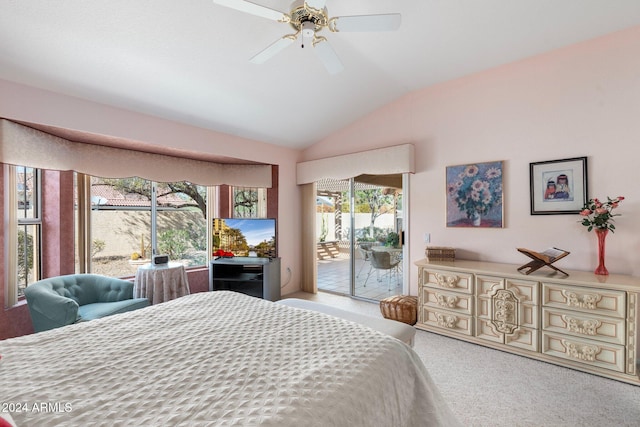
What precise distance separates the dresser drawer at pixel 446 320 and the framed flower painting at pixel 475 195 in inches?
40.7

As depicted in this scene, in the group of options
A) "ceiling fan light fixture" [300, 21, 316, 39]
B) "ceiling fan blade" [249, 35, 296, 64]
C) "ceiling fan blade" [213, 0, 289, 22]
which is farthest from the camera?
"ceiling fan blade" [249, 35, 296, 64]

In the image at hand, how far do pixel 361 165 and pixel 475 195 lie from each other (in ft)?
5.01

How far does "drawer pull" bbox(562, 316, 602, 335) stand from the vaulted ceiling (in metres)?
2.52

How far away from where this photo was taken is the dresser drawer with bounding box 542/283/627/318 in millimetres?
2262

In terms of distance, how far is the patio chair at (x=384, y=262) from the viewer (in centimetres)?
421

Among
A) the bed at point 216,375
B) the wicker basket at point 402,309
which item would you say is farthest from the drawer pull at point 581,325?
the bed at point 216,375

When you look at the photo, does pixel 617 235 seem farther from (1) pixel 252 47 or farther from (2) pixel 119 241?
(2) pixel 119 241

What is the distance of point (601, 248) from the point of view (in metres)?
2.54

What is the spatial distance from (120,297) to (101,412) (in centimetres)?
266

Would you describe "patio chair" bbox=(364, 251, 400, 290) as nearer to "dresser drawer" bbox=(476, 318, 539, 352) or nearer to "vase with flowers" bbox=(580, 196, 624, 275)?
"dresser drawer" bbox=(476, 318, 539, 352)

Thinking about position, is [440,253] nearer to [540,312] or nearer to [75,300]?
[540,312]

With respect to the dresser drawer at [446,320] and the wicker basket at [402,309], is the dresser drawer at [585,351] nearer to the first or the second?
the dresser drawer at [446,320]

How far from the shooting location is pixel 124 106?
3084 millimetres

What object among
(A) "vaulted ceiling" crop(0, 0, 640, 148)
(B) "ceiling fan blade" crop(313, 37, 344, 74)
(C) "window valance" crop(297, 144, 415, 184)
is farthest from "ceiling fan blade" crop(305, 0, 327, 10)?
(C) "window valance" crop(297, 144, 415, 184)
